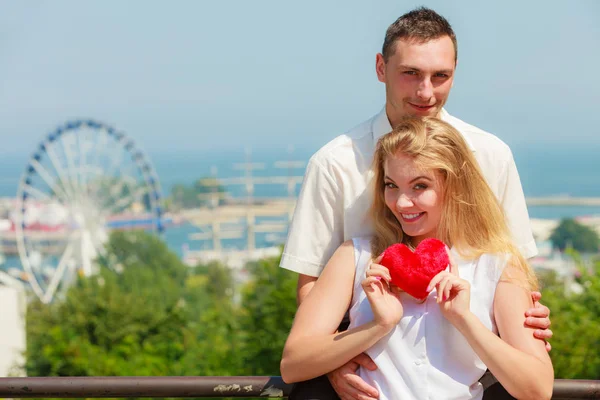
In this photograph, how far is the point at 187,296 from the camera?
5175 centimetres

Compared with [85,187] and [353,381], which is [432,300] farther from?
[85,187]

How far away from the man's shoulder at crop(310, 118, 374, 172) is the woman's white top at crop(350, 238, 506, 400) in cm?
51

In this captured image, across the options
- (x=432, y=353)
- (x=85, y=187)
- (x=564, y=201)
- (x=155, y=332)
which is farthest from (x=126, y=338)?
(x=564, y=201)

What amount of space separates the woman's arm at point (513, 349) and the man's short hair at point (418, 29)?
0.80 metres

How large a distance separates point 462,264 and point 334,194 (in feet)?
1.55

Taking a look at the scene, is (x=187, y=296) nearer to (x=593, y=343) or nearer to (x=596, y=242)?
(x=593, y=343)

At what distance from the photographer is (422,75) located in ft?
8.12

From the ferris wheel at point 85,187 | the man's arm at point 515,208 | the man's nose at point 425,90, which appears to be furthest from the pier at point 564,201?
the man's nose at point 425,90

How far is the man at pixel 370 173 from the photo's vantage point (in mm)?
2469

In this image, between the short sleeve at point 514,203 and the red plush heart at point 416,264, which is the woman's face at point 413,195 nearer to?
the red plush heart at point 416,264

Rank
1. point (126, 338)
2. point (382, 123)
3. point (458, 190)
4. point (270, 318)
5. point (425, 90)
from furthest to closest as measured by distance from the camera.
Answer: point (126, 338) → point (270, 318) → point (382, 123) → point (425, 90) → point (458, 190)

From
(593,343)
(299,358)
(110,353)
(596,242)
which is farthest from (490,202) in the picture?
(596,242)

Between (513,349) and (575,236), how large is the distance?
10872cm

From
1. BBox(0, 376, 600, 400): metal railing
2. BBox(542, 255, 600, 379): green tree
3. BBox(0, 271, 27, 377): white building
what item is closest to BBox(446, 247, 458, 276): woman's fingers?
BBox(0, 376, 600, 400): metal railing
